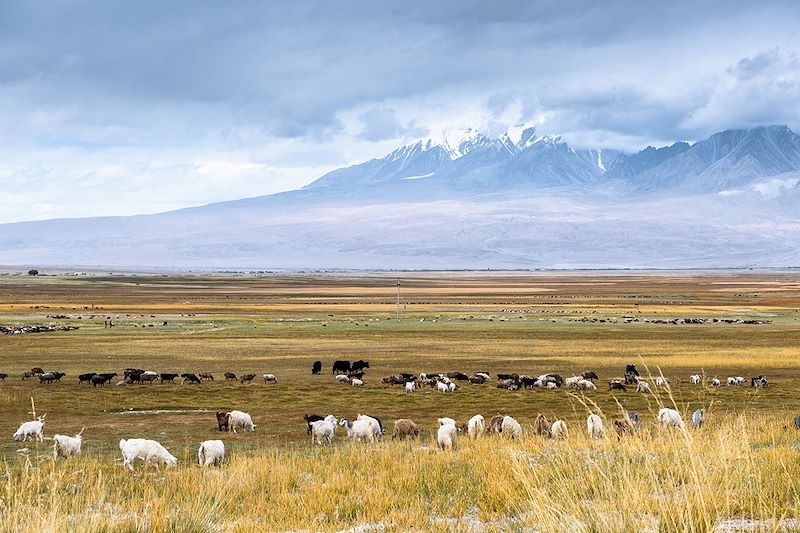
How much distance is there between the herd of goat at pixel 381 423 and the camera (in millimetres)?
14567

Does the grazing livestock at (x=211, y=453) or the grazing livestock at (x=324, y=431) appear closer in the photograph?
the grazing livestock at (x=211, y=453)

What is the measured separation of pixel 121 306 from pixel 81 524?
9869 cm

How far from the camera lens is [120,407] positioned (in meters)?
27.2

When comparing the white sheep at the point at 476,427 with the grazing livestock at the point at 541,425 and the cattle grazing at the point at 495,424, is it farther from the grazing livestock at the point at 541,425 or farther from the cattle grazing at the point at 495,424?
the grazing livestock at the point at 541,425

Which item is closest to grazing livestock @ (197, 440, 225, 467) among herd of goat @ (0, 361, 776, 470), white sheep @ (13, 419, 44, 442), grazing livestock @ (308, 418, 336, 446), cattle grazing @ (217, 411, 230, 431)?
herd of goat @ (0, 361, 776, 470)

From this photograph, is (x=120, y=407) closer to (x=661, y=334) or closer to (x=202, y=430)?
(x=202, y=430)

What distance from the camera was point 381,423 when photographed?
76.4 ft

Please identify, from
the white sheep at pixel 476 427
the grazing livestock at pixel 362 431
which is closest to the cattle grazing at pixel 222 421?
the grazing livestock at pixel 362 431

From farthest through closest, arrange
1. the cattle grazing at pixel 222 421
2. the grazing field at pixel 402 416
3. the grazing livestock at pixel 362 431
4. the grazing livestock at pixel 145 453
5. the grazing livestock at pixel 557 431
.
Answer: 1. the cattle grazing at pixel 222 421
2. the grazing livestock at pixel 362 431
3. the grazing livestock at pixel 557 431
4. the grazing livestock at pixel 145 453
5. the grazing field at pixel 402 416

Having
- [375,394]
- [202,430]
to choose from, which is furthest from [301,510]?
[375,394]

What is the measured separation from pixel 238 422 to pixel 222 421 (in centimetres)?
72

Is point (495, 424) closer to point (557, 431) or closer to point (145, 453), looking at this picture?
point (557, 431)

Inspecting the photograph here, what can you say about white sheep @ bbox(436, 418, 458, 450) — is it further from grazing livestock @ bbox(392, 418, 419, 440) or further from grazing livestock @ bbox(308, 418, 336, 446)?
grazing livestock @ bbox(308, 418, 336, 446)

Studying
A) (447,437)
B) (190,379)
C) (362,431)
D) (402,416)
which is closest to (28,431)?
(362,431)
